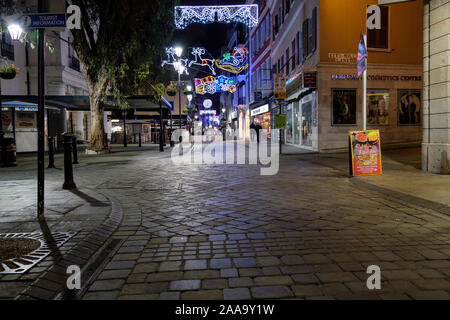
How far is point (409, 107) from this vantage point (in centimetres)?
1848

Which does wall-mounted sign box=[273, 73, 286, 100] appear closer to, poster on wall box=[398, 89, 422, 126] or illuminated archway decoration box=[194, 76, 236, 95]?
poster on wall box=[398, 89, 422, 126]

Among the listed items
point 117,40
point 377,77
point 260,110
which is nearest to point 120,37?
point 117,40

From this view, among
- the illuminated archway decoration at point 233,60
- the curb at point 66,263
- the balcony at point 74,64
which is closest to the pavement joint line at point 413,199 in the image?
the curb at point 66,263

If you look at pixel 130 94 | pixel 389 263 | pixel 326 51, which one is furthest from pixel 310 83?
pixel 389 263

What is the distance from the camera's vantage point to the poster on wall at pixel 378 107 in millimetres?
18000

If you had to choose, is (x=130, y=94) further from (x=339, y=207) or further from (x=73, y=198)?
(x=339, y=207)

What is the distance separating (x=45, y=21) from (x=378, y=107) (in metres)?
16.4

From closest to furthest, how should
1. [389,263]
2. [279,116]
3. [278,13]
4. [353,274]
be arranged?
[353,274] < [389,263] < [279,116] < [278,13]

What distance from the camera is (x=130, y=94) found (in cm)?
2025

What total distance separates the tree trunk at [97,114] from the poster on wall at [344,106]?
1129 centimetres

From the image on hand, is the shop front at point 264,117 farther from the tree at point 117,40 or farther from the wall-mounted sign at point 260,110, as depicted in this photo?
the tree at point 117,40

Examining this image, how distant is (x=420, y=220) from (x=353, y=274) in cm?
247

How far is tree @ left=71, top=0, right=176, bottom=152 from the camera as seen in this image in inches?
679

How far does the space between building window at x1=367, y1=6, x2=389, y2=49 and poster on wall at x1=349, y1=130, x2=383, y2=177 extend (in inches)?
419
